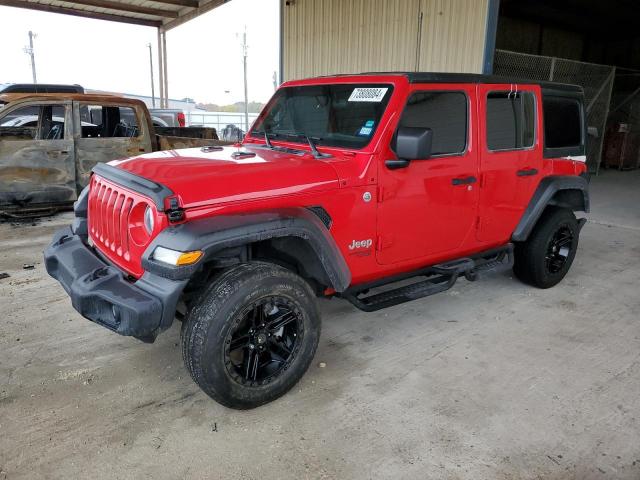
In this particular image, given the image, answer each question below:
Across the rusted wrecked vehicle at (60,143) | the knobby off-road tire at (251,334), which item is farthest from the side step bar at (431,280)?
the rusted wrecked vehicle at (60,143)

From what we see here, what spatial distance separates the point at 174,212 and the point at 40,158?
5.01 metres

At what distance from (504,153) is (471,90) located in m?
0.57

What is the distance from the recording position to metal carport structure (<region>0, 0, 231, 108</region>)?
1327cm

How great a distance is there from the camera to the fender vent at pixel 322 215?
280cm

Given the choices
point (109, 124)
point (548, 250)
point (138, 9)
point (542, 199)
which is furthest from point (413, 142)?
point (138, 9)

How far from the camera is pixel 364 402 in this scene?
278 centimetres

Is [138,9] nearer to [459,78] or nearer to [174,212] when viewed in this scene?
[459,78]

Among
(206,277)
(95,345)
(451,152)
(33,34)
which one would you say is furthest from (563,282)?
(33,34)

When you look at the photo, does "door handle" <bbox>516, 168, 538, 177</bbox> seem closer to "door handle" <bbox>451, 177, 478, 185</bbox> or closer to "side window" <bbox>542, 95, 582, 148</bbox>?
"side window" <bbox>542, 95, 582, 148</bbox>

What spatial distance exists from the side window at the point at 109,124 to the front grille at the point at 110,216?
14.4 ft

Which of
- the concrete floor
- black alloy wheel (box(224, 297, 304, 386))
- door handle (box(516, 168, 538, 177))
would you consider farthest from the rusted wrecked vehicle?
black alloy wheel (box(224, 297, 304, 386))

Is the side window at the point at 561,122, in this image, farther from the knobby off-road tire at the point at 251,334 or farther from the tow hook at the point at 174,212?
the tow hook at the point at 174,212

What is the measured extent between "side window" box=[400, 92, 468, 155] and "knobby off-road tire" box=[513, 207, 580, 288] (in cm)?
131

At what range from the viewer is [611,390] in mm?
2936
